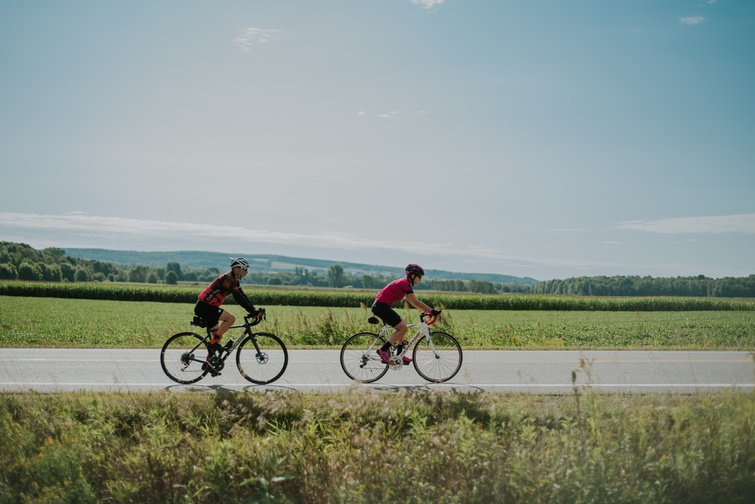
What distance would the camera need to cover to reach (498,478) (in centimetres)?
487

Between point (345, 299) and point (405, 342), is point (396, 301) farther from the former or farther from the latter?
point (345, 299)

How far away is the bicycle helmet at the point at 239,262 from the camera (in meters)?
10.0

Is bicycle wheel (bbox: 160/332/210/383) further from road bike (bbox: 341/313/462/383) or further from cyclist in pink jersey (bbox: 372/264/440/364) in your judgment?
cyclist in pink jersey (bbox: 372/264/440/364)

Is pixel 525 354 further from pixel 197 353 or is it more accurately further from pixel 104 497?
pixel 104 497

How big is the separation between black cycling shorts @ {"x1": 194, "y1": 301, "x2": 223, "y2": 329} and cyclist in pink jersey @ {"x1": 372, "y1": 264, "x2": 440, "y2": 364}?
2.64 meters

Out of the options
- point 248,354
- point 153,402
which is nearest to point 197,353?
point 248,354

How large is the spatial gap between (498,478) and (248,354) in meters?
6.68

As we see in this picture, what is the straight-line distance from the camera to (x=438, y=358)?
→ 11.1m

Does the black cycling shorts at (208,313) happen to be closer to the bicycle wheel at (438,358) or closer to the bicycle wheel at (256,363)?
the bicycle wheel at (256,363)

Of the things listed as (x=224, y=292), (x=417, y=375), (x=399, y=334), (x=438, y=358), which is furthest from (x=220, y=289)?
(x=417, y=375)

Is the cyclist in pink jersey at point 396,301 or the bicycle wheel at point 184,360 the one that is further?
the bicycle wheel at point 184,360

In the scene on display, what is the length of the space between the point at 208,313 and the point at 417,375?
4164mm

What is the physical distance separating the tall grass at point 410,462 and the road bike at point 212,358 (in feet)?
11.7

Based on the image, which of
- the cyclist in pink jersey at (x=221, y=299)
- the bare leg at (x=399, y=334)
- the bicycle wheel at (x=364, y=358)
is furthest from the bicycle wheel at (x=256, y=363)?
the bare leg at (x=399, y=334)
